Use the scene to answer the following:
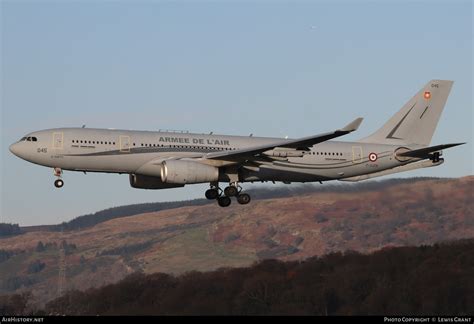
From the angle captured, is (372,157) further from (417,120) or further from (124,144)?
(124,144)

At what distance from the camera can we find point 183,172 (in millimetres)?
59438

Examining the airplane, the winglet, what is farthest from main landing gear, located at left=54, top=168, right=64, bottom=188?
the winglet

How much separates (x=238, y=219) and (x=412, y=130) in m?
15.2

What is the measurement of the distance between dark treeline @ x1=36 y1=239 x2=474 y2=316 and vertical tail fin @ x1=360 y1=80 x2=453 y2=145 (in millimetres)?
7388

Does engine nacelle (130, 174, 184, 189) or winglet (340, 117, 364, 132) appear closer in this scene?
winglet (340, 117, 364, 132)

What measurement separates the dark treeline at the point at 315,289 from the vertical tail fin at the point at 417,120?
739 centimetres

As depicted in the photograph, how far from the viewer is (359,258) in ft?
201

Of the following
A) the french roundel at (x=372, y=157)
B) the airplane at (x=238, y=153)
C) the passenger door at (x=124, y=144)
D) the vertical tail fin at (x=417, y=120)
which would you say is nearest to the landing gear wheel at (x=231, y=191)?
the airplane at (x=238, y=153)

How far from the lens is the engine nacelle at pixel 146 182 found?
2466 inches

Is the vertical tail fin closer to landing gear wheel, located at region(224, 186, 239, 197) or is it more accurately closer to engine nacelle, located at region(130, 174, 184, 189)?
landing gear wheel, located at region(224, 186, 239, 197)

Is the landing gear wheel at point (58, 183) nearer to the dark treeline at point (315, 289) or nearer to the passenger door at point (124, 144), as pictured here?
the passenger door at point (124, 144)

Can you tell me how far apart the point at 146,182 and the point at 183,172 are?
4076 mm

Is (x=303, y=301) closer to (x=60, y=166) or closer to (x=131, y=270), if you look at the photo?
(x=60, y=166)

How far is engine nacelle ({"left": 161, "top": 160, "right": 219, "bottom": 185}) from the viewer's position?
194 ft
